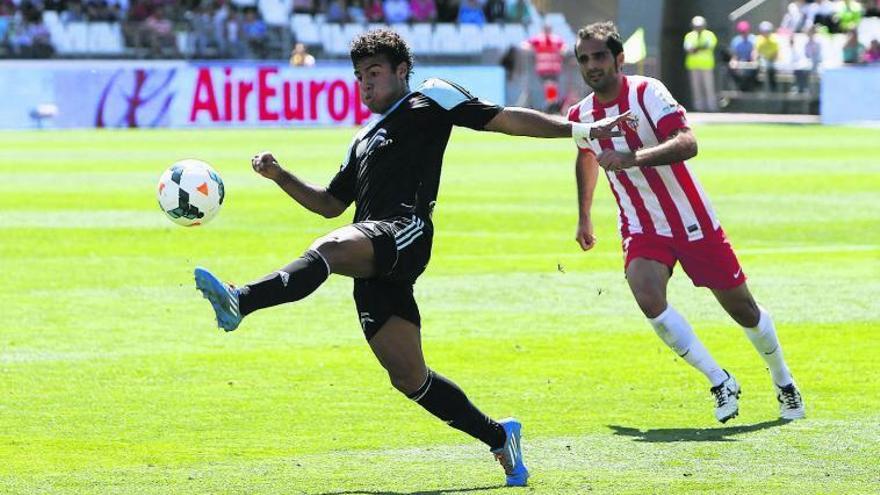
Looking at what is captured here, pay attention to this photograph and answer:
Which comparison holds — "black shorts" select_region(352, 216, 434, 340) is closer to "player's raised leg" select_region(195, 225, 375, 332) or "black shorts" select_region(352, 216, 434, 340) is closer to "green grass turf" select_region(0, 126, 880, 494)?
"player's raised leg" select_region(195, 225, 375, 332)

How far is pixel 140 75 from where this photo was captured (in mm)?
38438

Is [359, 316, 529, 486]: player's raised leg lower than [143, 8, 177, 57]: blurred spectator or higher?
higher

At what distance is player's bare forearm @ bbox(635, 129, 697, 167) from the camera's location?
25.8ft

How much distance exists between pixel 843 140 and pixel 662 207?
85.9 feet

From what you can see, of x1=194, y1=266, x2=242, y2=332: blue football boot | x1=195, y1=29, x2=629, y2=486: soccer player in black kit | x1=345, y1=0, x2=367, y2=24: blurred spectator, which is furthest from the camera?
x1=345, y1=0, x2=367, y2=24: blurred spectator

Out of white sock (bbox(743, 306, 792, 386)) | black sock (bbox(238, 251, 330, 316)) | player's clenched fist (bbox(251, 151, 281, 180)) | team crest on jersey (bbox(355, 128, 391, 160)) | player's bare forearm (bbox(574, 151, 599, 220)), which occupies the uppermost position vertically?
team crest on jersey (bbox(355, 128, 391, 160))


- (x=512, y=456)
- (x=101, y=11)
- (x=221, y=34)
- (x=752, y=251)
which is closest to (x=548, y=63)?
(x=221, y=34)

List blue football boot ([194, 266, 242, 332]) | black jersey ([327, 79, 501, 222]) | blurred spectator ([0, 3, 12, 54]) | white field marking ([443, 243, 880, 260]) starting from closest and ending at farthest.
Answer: blue football boot ([194, 266, 242, 332]), black jersey ([327, 79, 501, 222]), white field marking ([443, 243, 880, 260]), blurred spectator ([0, 3, 12, 54])

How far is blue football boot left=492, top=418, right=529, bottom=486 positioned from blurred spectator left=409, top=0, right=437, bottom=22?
4429cm

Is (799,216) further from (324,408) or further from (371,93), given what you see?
(371,93)

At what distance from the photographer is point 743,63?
152 ft

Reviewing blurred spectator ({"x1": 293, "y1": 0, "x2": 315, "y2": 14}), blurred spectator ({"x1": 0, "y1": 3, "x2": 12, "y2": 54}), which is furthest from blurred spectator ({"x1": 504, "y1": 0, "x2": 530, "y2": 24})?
blurred spectator ({"x1": 0, "y1": 3, "x2": 12, "y2": 54})

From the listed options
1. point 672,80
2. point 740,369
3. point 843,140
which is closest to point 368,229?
point 740,369

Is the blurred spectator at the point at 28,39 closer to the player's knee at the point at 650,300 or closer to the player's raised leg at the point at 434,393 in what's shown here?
the player's knee at the point at 650,300
